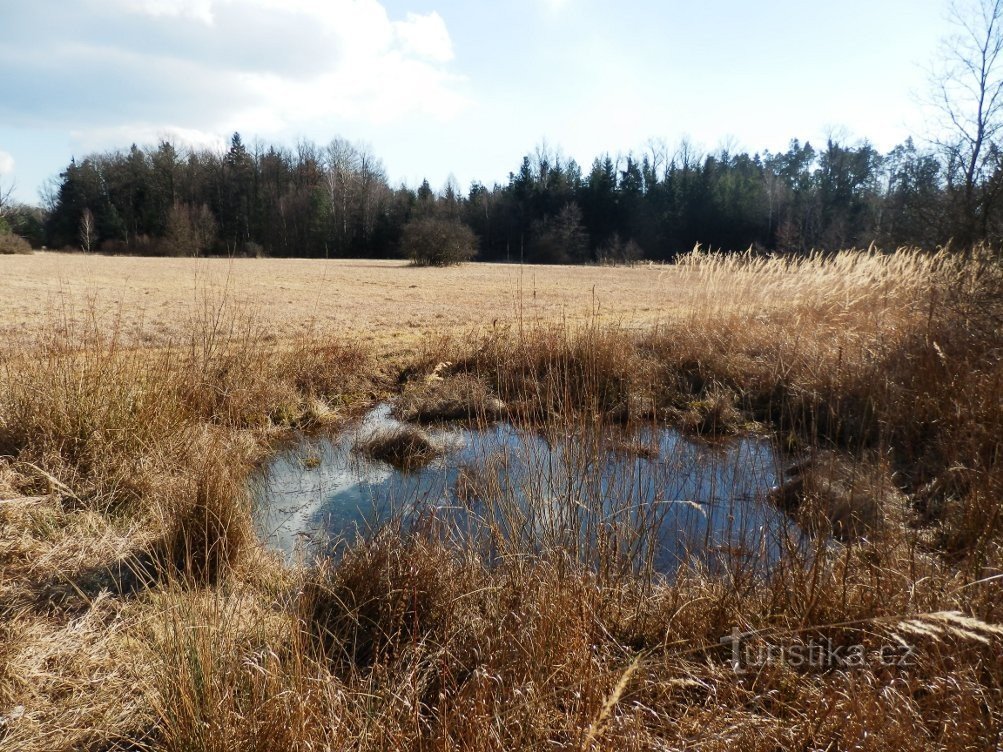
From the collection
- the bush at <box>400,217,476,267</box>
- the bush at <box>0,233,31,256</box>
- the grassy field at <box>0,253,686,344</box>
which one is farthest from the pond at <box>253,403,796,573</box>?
the bush at <box>0,233,31,256</box>

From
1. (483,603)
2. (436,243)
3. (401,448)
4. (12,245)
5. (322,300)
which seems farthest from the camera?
(12,245)

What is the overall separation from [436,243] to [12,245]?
78.6 feet

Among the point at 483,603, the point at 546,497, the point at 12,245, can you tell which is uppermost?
the point at 12,245

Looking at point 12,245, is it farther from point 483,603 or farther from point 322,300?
point 483,603

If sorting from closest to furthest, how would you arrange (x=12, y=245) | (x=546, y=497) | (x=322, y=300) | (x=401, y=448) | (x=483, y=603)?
(x=483, y=603)
(x=546, y=497)
(x=401, y=448)
(x=322, y=300)
(x=12, y=245)

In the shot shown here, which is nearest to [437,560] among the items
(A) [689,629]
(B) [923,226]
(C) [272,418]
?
(A) [689,629]

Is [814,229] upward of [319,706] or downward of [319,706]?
upward

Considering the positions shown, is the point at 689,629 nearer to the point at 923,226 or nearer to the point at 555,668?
the point at 555,668

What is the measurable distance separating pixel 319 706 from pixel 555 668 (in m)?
0.81

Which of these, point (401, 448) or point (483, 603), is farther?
point (401, 448)

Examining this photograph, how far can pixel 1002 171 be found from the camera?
8.60 meters

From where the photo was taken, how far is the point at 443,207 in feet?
132

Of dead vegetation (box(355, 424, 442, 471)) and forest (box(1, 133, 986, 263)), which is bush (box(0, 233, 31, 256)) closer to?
forest (box(1, 133, 986, 263))

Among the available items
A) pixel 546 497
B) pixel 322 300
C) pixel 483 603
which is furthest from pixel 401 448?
pixel 322 300
